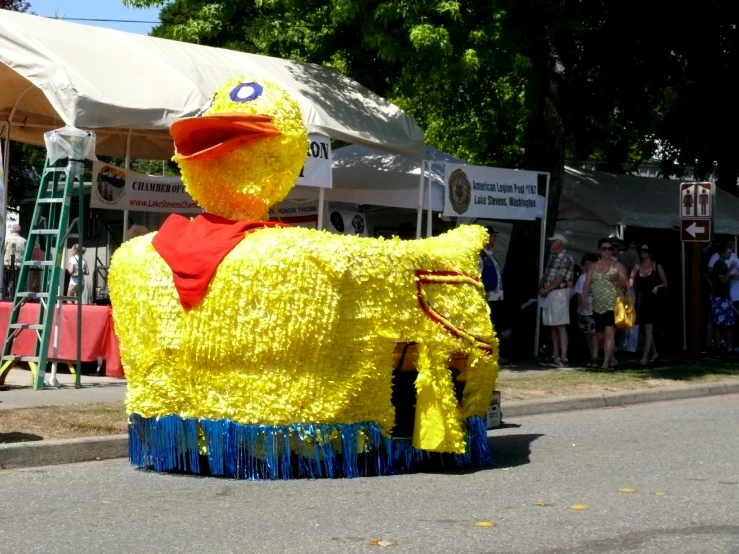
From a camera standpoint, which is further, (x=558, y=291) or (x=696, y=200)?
(x=696, y=200)

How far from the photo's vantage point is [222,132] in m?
7.49

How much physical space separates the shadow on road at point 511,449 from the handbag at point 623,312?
18.9 feet

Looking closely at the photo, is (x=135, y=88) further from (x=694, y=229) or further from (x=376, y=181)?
(x=694, y=229)

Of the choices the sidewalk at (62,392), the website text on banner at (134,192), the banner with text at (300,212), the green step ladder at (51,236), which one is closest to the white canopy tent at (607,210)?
the banner with text at (300,212)

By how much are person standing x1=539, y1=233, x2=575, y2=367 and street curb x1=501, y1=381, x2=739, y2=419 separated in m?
2.19

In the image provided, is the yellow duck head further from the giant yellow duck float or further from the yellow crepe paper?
the yellow crepe paper

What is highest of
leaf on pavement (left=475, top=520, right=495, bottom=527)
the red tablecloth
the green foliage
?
the green foliage

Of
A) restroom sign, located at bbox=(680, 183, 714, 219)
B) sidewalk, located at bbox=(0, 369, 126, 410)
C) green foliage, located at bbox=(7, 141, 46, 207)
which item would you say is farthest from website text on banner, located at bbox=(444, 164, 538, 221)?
green foliage, located at bbox=(7, 141, 46, 207)

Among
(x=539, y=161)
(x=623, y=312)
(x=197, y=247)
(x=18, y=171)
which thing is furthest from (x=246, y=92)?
(x=18, y=171)

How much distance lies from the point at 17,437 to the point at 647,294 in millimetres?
10610

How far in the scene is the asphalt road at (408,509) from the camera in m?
5.84

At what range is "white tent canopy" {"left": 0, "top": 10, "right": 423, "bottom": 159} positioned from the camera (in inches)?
500

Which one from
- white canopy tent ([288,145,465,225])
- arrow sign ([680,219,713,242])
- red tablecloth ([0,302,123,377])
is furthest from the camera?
white canopy tent ([288,145,465,225])

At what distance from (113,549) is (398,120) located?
11425mm
